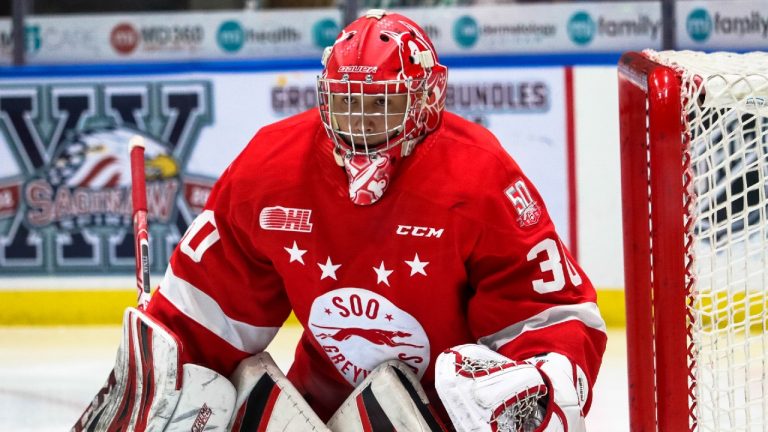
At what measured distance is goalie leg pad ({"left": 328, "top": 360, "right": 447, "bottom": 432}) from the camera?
6.52ft

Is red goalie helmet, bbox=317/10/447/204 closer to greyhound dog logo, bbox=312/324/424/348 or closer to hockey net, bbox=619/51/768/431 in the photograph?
greyhound dog logo, bbox=312/324/424/348

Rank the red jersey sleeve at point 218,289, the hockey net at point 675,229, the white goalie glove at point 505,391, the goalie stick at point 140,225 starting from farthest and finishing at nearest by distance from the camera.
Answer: the goalie stick at point 140,225
the red jersey sleeve at point 218,289
the hockey net at point 675,229
the white goalie glove at point 505,391

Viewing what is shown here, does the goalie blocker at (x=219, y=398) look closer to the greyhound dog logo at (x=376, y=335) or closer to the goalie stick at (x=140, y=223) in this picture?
the greyhound dog logo at (x=376, y=335)

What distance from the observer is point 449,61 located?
176 inches

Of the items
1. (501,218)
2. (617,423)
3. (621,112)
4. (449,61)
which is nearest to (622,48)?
(449,61)

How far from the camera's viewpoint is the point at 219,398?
6.97 ft

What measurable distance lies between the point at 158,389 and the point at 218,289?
197mm

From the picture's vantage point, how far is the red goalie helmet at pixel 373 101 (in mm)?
1929

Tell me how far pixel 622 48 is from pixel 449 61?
0.70m

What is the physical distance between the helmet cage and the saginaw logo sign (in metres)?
0.24

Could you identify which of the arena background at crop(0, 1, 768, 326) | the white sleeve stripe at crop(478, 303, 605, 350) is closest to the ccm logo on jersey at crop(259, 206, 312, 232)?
the white sleeve stripe at crop(478, 303, 605, 350)

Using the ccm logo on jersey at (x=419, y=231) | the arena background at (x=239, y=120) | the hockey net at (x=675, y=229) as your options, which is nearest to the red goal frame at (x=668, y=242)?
the hockey net at (x=675, y=229)

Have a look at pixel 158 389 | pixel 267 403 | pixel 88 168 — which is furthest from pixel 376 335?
pixel 88 168

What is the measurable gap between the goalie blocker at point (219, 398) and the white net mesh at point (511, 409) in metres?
0.18
